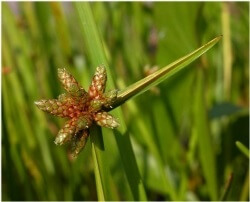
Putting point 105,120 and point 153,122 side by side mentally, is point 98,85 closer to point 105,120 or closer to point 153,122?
point 105,120

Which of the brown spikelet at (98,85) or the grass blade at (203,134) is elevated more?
the brown spikelet at (98,85)

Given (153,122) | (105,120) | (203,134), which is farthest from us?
(153,122)

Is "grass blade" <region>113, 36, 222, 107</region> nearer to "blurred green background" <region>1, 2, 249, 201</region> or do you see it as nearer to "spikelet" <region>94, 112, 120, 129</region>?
"spikelet" <region>94, 112, 120, 129</region>

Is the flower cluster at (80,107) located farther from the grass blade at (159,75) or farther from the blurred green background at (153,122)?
the blurred green background at (153,122)

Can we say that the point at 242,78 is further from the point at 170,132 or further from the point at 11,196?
the point at 11,196

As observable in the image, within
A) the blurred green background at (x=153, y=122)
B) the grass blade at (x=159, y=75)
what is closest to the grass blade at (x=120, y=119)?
the grass blade at (x=159, y=75)

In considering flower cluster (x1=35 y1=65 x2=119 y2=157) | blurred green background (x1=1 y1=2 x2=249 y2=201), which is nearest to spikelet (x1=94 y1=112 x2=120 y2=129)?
flower cluster (x1=35 y1=65 x2=119 y2=157)

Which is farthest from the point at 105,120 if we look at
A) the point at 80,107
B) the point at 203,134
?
the point at 203,134
